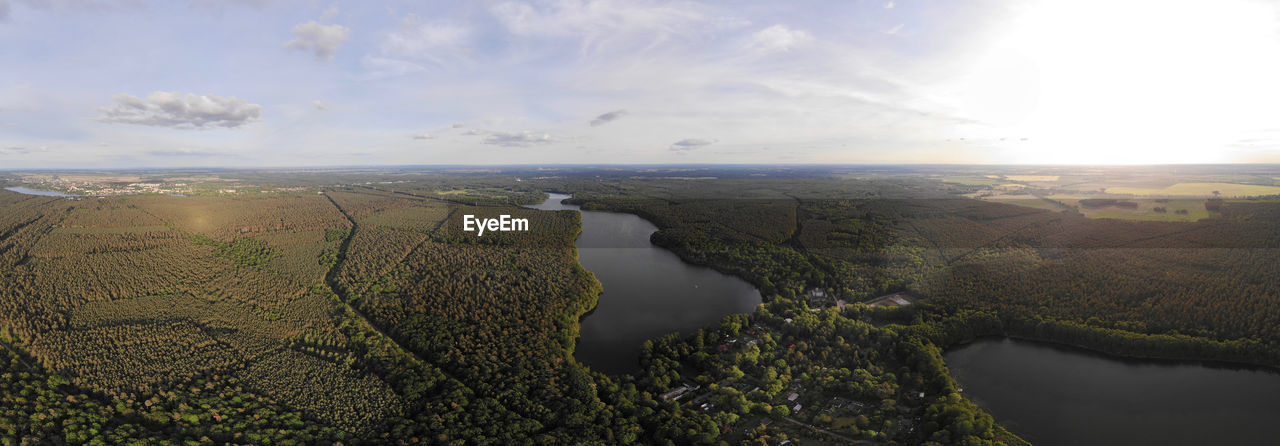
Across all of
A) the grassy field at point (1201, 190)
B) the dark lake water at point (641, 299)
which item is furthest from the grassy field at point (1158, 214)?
the dark lake water at point (641, 299)

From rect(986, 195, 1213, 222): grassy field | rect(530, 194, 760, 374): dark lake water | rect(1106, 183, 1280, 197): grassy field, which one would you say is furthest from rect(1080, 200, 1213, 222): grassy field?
rect(530, 194, 760, 374): dark lake water

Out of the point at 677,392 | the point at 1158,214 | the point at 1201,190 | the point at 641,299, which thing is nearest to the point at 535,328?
the point at 641,299

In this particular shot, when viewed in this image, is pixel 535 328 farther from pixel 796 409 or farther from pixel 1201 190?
pixel 1201 190

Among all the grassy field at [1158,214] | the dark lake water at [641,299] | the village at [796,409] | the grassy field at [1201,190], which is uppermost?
the grassy field at [1201,190]

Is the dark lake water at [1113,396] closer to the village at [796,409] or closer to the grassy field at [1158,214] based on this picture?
the village at [796,409]

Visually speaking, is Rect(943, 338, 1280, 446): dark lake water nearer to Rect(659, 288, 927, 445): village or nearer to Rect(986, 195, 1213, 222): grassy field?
Rect(659, 288, 927, 445): village
